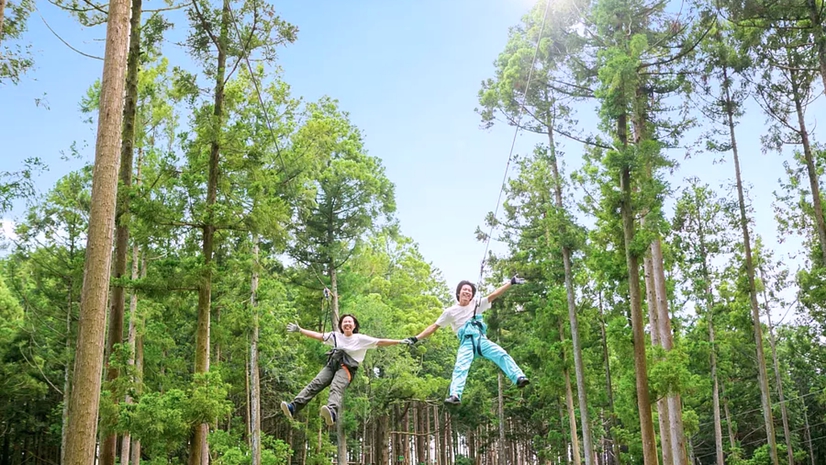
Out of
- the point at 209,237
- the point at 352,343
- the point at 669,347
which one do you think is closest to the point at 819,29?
the point at 669,347

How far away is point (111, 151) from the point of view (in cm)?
696

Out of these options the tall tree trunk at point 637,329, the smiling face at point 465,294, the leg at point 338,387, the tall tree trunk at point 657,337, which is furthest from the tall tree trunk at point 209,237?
the tall tree trunk at point 657,337

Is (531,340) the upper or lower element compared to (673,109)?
lower

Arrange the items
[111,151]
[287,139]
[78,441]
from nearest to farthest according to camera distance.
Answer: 1. [78,441]
2. [111,151]
3. [287,139]

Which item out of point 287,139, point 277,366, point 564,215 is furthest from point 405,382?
point 287,139

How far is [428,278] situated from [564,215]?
43.4 ft

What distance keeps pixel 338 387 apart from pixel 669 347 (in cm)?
780

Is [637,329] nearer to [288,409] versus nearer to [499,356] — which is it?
[499,356]

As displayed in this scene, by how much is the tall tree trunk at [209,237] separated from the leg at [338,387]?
2757 mm

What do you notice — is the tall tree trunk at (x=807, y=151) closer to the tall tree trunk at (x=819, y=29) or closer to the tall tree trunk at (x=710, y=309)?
the tall tree trunk at (x=819, y=29)

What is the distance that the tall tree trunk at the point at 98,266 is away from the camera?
637 cm

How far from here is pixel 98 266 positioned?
662cm

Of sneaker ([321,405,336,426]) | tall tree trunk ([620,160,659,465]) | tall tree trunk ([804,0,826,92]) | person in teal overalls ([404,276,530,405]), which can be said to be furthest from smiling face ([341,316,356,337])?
tall tree trunk ([804,0,826,92])

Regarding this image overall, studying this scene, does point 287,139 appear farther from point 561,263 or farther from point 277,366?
point 277,366
